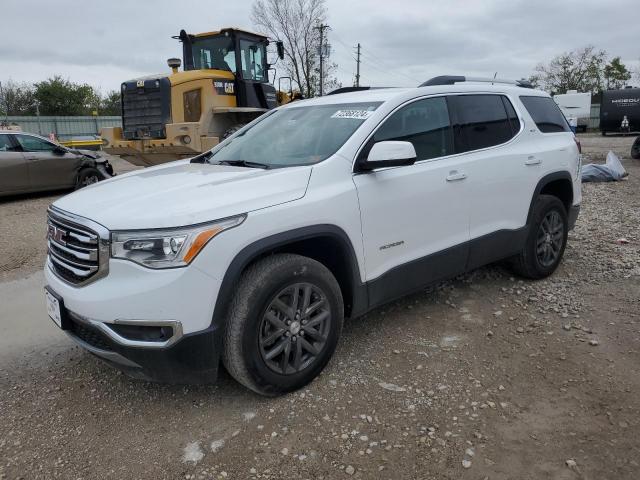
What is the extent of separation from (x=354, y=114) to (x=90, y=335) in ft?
7.24

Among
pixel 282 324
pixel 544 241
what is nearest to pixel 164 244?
pixel 282 324

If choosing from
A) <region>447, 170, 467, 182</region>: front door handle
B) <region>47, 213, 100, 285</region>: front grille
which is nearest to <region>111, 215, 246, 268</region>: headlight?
<region>47, 213, 100, 285</region>: front grille

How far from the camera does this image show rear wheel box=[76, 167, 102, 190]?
11.5m

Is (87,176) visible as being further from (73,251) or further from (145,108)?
(73,251)

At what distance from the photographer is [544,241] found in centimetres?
495

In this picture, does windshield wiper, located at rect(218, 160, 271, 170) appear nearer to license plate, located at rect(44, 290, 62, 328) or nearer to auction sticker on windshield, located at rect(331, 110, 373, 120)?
auction sticker on windshield, located at rect(331, 110, 373, 120)

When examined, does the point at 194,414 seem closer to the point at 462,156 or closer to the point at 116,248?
the point at 116,248

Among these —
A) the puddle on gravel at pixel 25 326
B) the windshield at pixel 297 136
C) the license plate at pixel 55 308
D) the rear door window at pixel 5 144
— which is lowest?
the puddle on gravel at pixel 25 326

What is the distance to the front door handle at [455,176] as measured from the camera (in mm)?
3852

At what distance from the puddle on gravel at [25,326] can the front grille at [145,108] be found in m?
6.08

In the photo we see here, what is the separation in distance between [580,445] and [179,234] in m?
2.29

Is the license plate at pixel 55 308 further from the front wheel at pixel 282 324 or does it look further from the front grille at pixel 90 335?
the front wheel at pixel 282 324

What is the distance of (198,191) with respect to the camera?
9.57 ft

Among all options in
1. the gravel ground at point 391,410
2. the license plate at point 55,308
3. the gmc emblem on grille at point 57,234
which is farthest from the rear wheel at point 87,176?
the license plate at point 55,308
